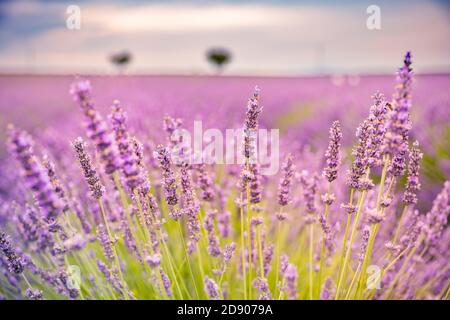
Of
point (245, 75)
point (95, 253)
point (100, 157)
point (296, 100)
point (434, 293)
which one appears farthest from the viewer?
point (245, 75)

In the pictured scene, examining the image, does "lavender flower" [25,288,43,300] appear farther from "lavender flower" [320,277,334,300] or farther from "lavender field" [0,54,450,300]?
"lavender flower" [320,277,334,300]

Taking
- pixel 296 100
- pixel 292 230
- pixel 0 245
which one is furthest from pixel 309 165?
pixel 296 100

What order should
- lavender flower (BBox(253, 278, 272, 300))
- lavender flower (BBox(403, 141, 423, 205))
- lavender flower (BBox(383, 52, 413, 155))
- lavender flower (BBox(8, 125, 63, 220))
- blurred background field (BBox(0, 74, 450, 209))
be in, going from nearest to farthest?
1. lavender flower (BBox(8, 125, 63, 220))
2. lavender flower (BBox(383, 52, 413, 155))
3. lavender flower (BBox(403, 141, 423, 205))
4. lavender flower (BBox(253, 278, 272, 300))
5. blurred background field (BBox(0, 74, 450, 209))

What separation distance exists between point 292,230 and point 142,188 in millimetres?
1254

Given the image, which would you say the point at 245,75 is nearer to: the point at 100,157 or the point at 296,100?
the point at 296,100

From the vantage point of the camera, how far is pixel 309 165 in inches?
82.3

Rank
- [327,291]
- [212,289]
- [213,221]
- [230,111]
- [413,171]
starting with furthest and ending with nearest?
[230,111], [213,221], [327,291], [212,289], [413,171]

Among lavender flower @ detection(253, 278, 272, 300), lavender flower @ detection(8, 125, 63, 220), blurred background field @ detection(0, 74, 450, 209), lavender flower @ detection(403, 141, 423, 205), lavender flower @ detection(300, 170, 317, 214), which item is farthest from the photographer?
blurred background field @ detection(0, 74, 450, 209)

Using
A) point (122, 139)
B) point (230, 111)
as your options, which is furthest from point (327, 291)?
point (230, 111)

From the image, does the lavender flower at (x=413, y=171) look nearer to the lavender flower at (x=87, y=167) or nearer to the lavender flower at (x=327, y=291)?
the lavender flower at (x=327, y=291)

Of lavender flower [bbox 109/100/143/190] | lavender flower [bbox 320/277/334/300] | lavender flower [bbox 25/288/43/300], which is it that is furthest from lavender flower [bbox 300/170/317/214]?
lavender flower [bbox 25/288/43/300]

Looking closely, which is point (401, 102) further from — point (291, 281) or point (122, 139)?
point (291, 281)

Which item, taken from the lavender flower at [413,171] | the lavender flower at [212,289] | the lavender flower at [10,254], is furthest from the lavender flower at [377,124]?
the lavender flower at [10,254]
